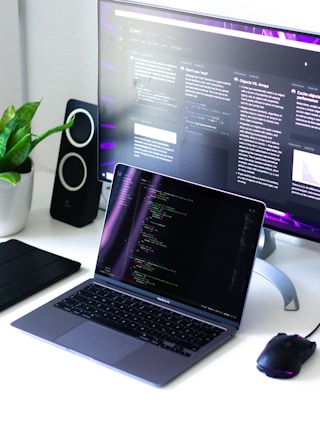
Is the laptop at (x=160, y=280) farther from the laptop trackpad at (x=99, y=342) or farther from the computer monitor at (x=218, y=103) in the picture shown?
the computer monitor at (x=218, y=103)

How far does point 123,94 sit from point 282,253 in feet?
1.39

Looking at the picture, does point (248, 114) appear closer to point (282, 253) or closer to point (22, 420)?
point (282, 253)

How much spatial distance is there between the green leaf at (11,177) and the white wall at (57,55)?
14.2 inches

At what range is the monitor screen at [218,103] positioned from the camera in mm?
1363

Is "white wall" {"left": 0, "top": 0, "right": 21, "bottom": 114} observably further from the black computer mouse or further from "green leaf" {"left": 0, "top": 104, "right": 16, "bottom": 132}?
the black computer mouse

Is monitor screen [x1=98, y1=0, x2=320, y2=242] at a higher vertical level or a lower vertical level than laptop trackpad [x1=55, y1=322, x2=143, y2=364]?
higher

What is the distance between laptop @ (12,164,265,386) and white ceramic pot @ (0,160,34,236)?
0.24 meters

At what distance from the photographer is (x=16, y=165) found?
162 centimetres

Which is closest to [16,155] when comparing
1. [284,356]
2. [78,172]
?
[78,172]

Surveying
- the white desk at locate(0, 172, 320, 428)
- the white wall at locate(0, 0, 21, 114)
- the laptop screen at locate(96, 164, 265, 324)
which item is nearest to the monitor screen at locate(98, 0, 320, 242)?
the laptop screen at locate(96, 164, 265, 324)

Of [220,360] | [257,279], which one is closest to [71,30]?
[257,279]

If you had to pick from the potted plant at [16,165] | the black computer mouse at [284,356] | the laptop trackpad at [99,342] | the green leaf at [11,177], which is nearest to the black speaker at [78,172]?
the potted plant at [16,165]

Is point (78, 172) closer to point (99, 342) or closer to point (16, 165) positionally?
point (16, 165)

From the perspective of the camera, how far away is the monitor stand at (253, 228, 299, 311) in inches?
56.1
